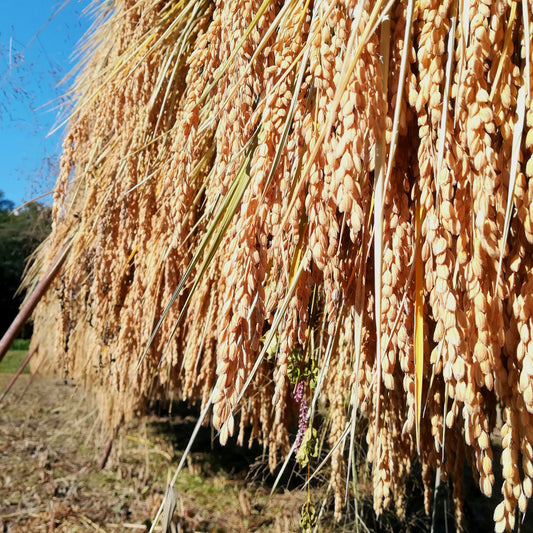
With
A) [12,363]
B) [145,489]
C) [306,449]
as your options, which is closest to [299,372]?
[306,449]

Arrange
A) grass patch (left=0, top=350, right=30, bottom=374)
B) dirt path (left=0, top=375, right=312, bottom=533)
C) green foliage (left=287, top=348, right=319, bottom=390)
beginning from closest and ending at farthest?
green foliage (left=287, top=348, right=319, bottom=390), dirt path (left=0, top=375, right=312, bottom=533), grass patch (left=0, top=350, right=30, bottom=374)

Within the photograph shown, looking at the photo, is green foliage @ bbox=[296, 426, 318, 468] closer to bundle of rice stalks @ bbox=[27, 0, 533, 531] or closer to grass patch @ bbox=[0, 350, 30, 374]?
bundle of rice stalks @ bbox=[27, 0, 533, 531]

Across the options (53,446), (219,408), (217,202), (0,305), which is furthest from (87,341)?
(0,305)

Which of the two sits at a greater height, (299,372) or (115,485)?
(299,372)

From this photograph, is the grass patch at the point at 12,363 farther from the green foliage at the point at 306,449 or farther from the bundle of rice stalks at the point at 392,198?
the bundle of rice stalks at the point at 392,198

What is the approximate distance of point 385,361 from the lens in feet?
2.20

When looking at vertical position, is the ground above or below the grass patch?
below

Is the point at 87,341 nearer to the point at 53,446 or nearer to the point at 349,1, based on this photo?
the point at 53,446

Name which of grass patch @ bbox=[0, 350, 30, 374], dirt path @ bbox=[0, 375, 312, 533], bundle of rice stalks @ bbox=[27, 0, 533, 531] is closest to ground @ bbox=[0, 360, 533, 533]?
dirt path @ bbox=[0, 375, 312, 533]

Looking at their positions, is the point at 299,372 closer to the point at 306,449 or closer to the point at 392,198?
the point at 306,449

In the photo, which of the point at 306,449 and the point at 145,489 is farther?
the point at 145,489

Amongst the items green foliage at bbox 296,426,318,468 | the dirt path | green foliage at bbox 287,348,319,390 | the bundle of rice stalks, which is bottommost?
the dirt path

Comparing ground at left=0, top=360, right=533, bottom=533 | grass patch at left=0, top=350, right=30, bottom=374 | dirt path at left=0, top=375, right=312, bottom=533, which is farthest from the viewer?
grass patch at left=0, top=350, right=30, bottom=374

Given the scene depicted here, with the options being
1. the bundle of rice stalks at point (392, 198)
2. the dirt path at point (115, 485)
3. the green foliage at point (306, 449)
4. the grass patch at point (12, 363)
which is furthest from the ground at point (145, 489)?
the grass patch at point (12, 363)
